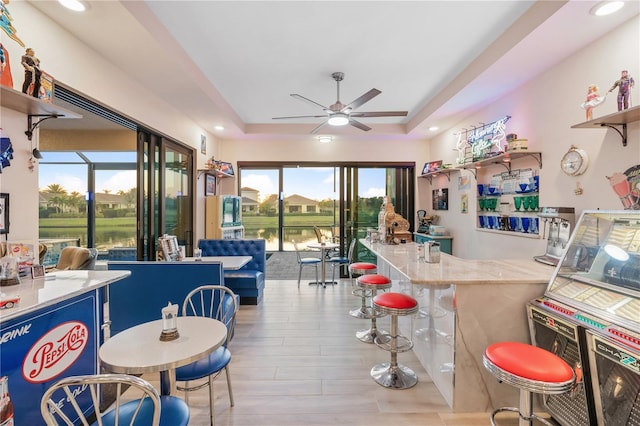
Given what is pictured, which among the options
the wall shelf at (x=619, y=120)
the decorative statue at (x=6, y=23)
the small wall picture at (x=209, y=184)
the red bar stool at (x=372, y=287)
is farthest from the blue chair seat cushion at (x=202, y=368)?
the small wall picture at (x=209, y=184)

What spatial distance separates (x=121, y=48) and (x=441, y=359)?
12.0ft

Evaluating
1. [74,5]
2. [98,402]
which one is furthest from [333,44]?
[98,402]

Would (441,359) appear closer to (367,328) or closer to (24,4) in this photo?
(367,328)

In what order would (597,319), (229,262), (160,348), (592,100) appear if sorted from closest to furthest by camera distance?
(160,348) < (597,319) < (592,100) < (229,262)

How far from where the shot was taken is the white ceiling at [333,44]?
90.6 inches

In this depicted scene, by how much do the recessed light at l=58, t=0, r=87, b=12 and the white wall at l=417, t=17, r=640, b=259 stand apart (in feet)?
11.8

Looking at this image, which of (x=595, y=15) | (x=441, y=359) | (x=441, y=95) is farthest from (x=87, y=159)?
(x=595, y=15)

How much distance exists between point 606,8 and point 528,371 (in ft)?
7.91

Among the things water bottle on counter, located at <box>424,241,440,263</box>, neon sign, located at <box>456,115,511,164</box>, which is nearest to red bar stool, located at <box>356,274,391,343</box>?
water bottle on counter, located at <box>424,241,440,263</box>

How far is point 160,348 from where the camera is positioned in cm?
150

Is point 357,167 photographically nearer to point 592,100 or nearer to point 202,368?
A: point 592,100

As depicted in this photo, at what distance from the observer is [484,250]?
13.5 feet

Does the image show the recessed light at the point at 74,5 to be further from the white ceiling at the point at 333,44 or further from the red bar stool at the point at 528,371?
the red bar stool at the point at 528,371

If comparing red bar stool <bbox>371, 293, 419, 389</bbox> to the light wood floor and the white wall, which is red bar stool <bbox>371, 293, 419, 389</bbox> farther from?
the white wall
